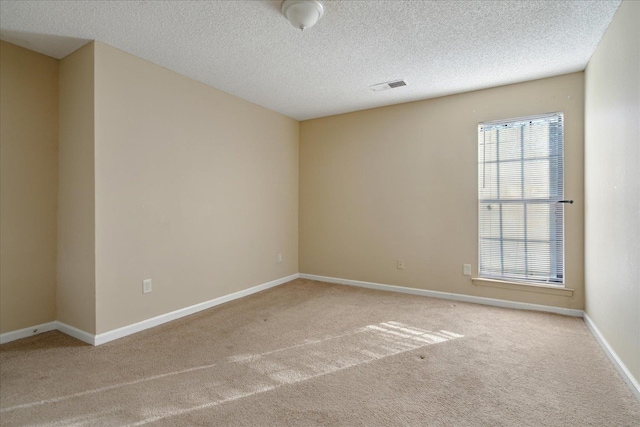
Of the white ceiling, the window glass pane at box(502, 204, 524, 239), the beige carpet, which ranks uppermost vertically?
the white ceiling

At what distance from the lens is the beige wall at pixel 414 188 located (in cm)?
323

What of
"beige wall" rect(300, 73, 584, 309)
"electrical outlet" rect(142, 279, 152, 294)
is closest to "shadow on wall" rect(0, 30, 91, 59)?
"electrical outlet" rect(142, 279, 152, 294)

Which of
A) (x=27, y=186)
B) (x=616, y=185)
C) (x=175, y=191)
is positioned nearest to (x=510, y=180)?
(x=616, y=185)

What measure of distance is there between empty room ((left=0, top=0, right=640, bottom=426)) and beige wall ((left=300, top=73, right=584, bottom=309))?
0.03m

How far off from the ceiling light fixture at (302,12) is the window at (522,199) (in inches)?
96.1

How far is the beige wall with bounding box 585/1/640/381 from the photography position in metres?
1.87

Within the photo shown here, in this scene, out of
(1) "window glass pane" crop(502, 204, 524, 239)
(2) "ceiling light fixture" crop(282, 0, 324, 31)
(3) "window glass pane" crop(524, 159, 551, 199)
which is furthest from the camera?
(1) "window glass pane" crop(502, 204, 524, 239)

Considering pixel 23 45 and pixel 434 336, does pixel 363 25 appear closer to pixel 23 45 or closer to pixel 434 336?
pixel 434 336

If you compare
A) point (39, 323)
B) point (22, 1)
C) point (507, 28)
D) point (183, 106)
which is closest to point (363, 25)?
point (507, 28)

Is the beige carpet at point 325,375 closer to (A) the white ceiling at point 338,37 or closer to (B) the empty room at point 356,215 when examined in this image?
(B) the empty room at point 356,215

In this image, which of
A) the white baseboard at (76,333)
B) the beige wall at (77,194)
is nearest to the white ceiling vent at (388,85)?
the beige wall at (77,194)

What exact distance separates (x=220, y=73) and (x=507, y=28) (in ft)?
8.33

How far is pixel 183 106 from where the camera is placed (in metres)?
3.22

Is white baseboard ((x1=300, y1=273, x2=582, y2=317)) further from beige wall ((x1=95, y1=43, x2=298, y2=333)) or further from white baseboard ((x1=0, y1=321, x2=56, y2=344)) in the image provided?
white baseboard ((x1=0, y1=321, x2=56, y2=344))
